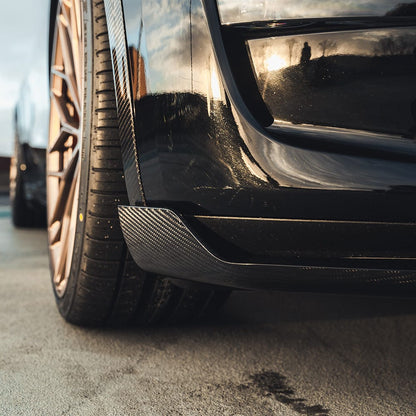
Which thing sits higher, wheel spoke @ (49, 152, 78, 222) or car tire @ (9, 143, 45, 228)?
wheel spoke @ (49, 152, 78, 222)

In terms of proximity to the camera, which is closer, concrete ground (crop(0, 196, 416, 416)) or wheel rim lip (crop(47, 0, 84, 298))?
concrete ground (crop(0, 196, 416, 416))

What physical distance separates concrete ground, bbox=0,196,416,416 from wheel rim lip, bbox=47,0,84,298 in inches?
7.8

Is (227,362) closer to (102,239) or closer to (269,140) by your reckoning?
(102,239)

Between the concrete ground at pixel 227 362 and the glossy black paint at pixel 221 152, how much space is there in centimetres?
26

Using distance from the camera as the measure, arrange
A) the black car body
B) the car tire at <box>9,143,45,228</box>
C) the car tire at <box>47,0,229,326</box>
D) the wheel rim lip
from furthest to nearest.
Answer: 1. the car tire at <box>9,143,45,228</box>
2. the wheel rim lip
3. the car tire at <box>47,0,229,326</box>
4. the black car body

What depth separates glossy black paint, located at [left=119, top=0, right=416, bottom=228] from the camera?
92 cm

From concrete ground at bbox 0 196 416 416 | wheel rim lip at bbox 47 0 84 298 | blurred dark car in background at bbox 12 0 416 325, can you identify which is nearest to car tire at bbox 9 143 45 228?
wheel rim lip at bbox 47 0 84 298

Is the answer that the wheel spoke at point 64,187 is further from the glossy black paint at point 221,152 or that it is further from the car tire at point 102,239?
the glossy black paint at point 221,152

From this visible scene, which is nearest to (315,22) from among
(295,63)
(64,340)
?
(295,63)

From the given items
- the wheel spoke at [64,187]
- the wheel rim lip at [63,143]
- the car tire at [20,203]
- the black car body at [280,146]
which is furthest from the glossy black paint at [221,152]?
the car tire at [20,203]

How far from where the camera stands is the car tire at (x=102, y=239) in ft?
4.09

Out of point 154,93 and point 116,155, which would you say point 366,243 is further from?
point 116,155

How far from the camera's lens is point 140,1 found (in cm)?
107

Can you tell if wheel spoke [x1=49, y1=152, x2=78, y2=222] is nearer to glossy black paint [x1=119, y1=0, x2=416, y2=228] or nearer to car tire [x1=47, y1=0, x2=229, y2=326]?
car tire [x1=47, y1=0, x2=229, y2=326]
